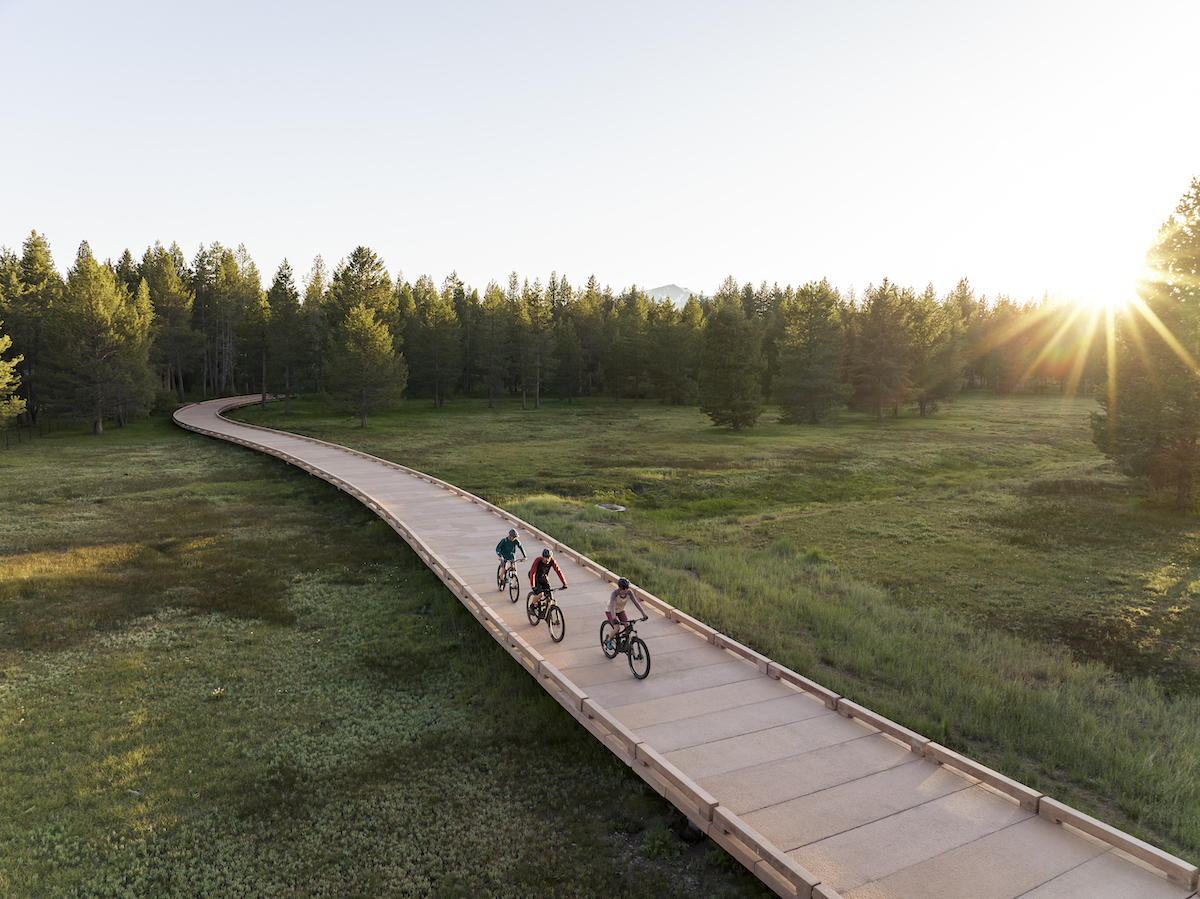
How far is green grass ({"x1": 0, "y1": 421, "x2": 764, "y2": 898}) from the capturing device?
8.62m

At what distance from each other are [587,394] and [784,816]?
98.1 metres

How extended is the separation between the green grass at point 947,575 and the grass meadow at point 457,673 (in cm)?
10

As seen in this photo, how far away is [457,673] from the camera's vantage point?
1429 cm

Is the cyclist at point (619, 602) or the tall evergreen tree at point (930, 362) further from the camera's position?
the tall evergreen tree at point (930, 362)

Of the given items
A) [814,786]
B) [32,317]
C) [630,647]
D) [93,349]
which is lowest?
[814,786]

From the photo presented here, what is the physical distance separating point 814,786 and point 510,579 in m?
9.08

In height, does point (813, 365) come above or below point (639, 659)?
above

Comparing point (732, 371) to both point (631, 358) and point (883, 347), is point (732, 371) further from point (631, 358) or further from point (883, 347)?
point (631, 358)

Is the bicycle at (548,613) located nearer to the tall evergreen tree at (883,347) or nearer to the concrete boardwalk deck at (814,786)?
the concrete boardwalk deck at (814,786)

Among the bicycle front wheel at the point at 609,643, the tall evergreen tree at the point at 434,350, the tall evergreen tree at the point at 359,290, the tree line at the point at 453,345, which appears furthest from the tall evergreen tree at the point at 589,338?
the bicycle front wheel at the point at 609,643

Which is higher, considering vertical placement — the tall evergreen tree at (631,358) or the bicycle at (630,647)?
the tall evergreen tree at (631,358)

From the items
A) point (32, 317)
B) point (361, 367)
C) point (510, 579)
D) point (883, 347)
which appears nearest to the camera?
point (510, 579)

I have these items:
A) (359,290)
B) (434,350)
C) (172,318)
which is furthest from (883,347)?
(172,318)

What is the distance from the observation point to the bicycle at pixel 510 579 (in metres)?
16.0
